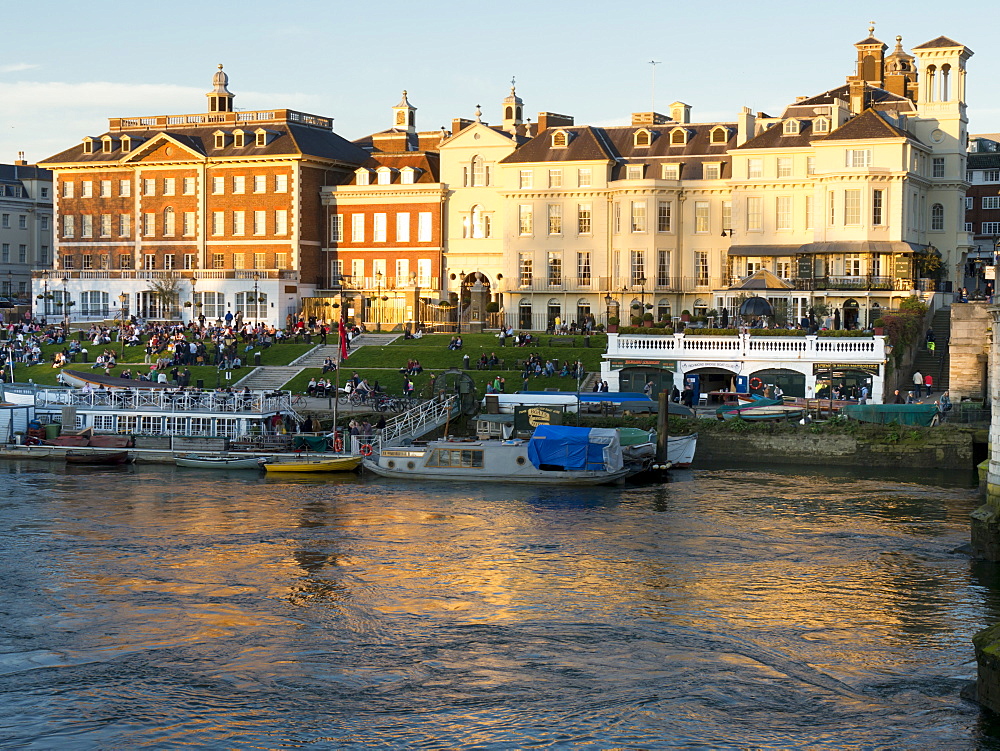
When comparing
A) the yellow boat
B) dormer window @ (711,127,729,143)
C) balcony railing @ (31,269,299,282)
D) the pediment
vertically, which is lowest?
the yellow boat

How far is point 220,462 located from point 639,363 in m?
21.1

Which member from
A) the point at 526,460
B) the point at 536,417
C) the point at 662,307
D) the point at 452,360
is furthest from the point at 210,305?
the point at 526,460

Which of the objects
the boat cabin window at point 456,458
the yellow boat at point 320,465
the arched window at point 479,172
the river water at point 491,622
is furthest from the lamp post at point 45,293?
the river water at point 491,622

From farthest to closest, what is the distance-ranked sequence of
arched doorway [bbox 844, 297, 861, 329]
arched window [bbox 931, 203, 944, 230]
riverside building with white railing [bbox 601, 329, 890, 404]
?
1. arched window [bbox 931, 203, 944, 230]
2. arched doorway [bbox 844, 297, 861, 329]
3. riverside building with white railing [bbox 601, 329, 890, 404]

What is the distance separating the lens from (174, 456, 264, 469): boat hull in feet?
194

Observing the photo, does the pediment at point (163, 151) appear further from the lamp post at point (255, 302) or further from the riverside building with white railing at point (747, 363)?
the riverside building with white railing at point (747, 363)

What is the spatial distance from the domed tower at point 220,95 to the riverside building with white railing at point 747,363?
48.7m

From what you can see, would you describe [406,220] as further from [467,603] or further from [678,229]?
[467,603]

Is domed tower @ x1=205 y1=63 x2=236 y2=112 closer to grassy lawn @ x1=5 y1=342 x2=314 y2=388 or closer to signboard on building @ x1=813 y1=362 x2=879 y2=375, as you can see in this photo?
grassy lawn @ x1=5 y1=342 x2=314 y2=388

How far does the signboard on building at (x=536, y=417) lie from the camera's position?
61.5 metres

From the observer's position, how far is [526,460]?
55.2 m

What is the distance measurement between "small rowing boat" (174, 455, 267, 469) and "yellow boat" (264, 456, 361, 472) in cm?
117

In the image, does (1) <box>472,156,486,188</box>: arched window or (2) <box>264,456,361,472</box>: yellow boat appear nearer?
(2) <box>264,456,361,472</box>: yellow boat

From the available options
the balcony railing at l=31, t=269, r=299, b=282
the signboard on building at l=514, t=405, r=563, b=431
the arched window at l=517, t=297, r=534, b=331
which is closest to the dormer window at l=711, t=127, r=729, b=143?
the arched window at l=517, t=297, r=534, b=331
